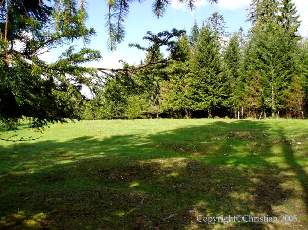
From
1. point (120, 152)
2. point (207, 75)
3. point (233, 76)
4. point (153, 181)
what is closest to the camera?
point (153, 181)

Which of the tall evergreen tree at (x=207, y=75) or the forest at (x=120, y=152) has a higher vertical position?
the tall evergreen tree at (x=207, y=75)

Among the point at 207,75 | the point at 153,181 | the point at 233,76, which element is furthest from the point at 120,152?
the point at 233,76

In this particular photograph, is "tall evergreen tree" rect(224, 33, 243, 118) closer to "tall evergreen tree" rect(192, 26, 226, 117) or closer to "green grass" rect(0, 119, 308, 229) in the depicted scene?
"tall evergreen tree" rect(192, 26, 226, 117)

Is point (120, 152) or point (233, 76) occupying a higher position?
point (233, 76)

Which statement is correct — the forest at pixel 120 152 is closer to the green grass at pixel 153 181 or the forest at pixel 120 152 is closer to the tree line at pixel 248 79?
the green grass at pixel 153 181

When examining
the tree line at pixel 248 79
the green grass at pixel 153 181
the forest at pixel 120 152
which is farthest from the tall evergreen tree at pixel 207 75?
the green grass at pixel 153 181

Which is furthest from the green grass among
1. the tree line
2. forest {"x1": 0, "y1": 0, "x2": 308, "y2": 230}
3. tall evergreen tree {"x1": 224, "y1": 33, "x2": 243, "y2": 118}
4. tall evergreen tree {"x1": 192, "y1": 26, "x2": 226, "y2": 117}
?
tall evergreen tree {"x1": 224, "y1": 33, "x2": 243, "y2": 118}

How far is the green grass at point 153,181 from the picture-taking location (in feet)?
39.0

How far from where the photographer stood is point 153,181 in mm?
15375

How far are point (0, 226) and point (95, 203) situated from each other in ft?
9.65

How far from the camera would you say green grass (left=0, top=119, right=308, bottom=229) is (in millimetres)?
11891

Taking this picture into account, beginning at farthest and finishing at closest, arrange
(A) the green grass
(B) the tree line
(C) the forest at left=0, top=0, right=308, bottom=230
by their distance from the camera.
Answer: (B) the tree line, (A) the green grass, (C) the forest at left=0, top=0, right=308, bottom=230

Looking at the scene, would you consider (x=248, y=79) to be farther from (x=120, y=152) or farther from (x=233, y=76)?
(x=120, y=152)

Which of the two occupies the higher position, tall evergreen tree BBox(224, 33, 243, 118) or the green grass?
tall evergreen tree BBox(224, 33, 243, 118)
